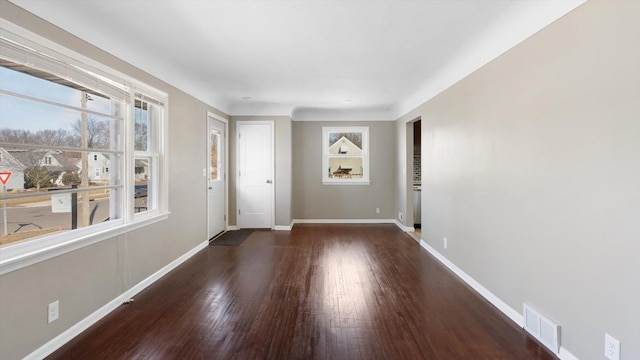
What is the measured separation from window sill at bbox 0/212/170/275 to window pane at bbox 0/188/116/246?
0.06m

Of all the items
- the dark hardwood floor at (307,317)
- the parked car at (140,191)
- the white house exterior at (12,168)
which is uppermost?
the white house exterior at (12,168)

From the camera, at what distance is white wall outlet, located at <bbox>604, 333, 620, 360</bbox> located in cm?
153

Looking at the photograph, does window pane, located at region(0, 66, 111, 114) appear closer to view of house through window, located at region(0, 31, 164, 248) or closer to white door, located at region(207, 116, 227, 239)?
view of house through window, located at region(0, 31, 164, 248)

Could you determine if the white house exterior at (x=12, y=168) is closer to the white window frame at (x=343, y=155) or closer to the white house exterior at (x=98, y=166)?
the white house exterior at (x=98, y=166)

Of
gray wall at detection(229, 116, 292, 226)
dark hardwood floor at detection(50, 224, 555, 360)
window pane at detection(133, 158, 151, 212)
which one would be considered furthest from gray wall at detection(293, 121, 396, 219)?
window pane at detection(133, 158, 151, 212)

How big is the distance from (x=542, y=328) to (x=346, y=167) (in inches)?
188

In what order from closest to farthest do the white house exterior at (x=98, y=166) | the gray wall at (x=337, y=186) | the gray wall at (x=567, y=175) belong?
the gray wall at (x=567, y=175)
the white house exterior at (x=98, y=166)
the gray wall at (x=337, y=186)

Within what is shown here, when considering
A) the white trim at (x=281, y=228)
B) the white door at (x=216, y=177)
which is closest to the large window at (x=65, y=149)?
the white door at (x=216, y=177)

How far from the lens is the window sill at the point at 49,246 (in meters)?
1.70

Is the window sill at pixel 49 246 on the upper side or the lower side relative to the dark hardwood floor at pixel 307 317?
upper

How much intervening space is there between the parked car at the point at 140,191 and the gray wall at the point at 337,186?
3.55 meters

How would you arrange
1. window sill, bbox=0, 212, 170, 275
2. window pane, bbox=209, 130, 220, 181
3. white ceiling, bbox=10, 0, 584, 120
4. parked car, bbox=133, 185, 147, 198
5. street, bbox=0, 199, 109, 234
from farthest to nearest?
1. window pane, bbox=209, 130, 220, 181
2. parked car, bbox=133, 185, 147, 198
3. white ceiling, bbox=10, 0, 584, 120
4. street, bbox=0, 199, 109, 234
5. window sill, bbox=0, 212, 170, 275

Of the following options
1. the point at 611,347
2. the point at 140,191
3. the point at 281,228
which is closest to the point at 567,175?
the point at 611,347

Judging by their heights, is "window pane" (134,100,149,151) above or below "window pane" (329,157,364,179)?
above
